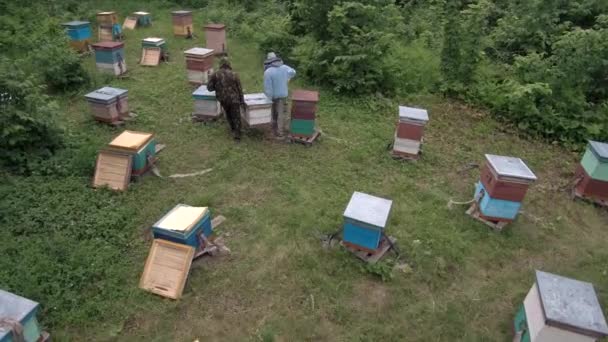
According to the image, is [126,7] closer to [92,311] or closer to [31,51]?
[31,51]

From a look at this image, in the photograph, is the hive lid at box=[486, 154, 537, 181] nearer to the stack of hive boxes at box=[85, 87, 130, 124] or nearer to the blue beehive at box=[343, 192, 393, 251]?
the blue beehive at box=[343, 192, 393, 251]

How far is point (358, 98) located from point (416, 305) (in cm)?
599

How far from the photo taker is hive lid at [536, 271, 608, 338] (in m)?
3.58

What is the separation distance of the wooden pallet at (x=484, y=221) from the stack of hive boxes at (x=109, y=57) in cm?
862

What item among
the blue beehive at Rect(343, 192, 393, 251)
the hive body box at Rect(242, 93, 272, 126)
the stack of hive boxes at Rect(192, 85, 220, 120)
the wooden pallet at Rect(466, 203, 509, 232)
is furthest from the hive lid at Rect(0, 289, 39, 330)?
the wooden pallet at Rect(466, 203, 509, 232)

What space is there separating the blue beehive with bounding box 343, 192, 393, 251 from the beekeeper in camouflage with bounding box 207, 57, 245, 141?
3336mm

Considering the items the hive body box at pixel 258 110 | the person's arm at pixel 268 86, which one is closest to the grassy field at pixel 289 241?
the hive body box at pixel 258 110

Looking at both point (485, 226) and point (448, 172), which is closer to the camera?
point (485, 226)

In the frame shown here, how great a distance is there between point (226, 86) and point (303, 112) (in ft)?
4.71

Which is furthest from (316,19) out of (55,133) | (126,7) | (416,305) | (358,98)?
(126,7)

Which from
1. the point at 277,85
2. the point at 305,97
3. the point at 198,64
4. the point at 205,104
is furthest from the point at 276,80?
the point at 198,64

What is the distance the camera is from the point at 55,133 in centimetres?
690

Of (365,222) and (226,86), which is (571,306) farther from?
(226,86)

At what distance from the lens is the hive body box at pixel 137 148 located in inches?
247
